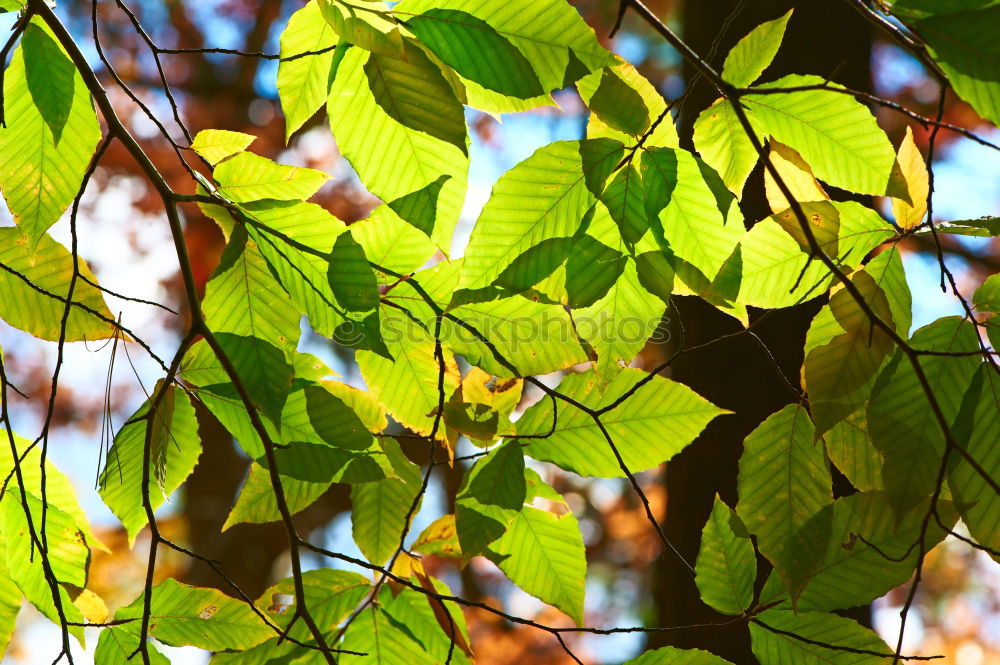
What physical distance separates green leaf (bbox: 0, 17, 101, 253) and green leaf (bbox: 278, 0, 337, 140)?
0.53 feet

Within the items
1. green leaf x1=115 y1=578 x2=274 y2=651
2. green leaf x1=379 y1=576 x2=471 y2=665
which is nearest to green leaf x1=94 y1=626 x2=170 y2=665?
green leaf x1=115 y1=578 x2=274 y2=651

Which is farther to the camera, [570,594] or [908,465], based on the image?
[570,594]

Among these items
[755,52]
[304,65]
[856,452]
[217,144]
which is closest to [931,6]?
[755,52]

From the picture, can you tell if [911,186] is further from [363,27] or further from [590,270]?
[363,27]

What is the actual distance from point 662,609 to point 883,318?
86 centimetres

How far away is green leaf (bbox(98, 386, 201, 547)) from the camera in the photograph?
2.47 feet

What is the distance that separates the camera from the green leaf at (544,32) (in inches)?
21.1

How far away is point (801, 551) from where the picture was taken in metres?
0.60

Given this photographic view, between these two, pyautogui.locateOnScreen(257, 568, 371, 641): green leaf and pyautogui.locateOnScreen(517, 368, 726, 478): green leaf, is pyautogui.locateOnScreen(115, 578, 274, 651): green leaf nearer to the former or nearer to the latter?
pyautogui.locateOnScreen(257, 568, 371, 641): green leaf

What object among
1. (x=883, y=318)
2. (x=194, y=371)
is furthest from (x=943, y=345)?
(x=194, y=371)

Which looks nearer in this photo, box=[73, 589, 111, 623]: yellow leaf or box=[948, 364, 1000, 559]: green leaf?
box=[948, 364, 1000, 559]: green leaf

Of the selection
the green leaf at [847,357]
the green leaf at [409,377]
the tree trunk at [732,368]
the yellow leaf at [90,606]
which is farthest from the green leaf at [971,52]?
the yellow leaf at [90,606]

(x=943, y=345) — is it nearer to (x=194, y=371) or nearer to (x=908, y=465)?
(x=908, y=465)

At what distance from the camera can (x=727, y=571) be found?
0.69m
